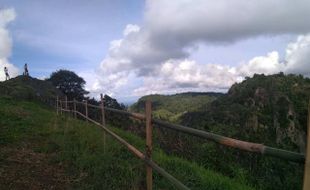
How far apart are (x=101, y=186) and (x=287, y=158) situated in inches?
158

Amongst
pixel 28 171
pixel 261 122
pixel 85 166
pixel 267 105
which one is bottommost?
pixel 261 122

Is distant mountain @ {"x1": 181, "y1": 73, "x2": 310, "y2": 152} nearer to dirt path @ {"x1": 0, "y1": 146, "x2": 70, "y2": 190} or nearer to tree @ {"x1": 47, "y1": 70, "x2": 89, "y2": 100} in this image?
tree @ {"x1": 47, "y1": 70, "x2": 89, "y2": 100}

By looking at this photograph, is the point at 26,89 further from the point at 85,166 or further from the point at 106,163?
the point at 106,163

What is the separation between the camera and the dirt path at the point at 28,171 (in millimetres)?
6427

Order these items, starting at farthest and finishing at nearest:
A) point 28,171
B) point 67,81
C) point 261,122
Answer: point 67,81 → point 261,122 → point 28,171

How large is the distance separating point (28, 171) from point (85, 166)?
1.15 metres

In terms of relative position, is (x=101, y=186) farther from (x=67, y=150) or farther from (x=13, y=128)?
(x=13, y=128)

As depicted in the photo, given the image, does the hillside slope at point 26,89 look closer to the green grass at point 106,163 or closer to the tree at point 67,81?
the tree at point 67,81

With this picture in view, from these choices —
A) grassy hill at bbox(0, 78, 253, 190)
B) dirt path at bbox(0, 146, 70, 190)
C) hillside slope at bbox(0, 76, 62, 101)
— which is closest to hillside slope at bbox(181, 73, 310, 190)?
grassy hill at bbox(0, 78, 253, 190)

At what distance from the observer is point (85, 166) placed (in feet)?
23.1

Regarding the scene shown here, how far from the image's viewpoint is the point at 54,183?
257 inches

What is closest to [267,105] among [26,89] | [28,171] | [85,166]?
[26,89]

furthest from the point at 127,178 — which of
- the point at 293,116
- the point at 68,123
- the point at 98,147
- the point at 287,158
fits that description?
the point at 293,116

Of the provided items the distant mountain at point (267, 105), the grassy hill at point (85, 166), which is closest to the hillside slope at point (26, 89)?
the distant mountain at point (267, 105)
